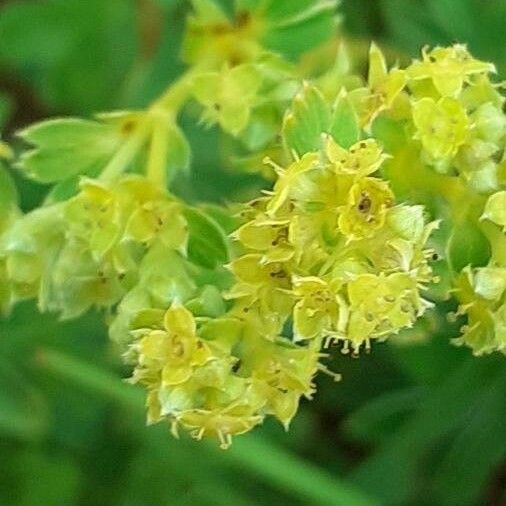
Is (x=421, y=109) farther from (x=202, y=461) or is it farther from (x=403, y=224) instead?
(x=202, y=461)

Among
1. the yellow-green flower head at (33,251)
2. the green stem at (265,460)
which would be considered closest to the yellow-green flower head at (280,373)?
the yellow-green flower head at (33,251)

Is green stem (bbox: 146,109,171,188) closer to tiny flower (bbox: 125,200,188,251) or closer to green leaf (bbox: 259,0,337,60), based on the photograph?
tiny flower (bbox: 125,200,188,251)

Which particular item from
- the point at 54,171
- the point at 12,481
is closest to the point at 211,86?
the point at 54,171

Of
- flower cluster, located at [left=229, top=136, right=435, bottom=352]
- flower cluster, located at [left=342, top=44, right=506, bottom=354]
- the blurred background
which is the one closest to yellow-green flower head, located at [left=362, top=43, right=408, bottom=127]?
flower cluster, located at [left=342, top=44, right=506, bottom=354]

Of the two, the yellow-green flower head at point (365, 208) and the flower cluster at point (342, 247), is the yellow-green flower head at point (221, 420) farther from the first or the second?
the yellow-green flower head at point (365, 208)

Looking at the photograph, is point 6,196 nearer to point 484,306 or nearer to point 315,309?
point 315,309
